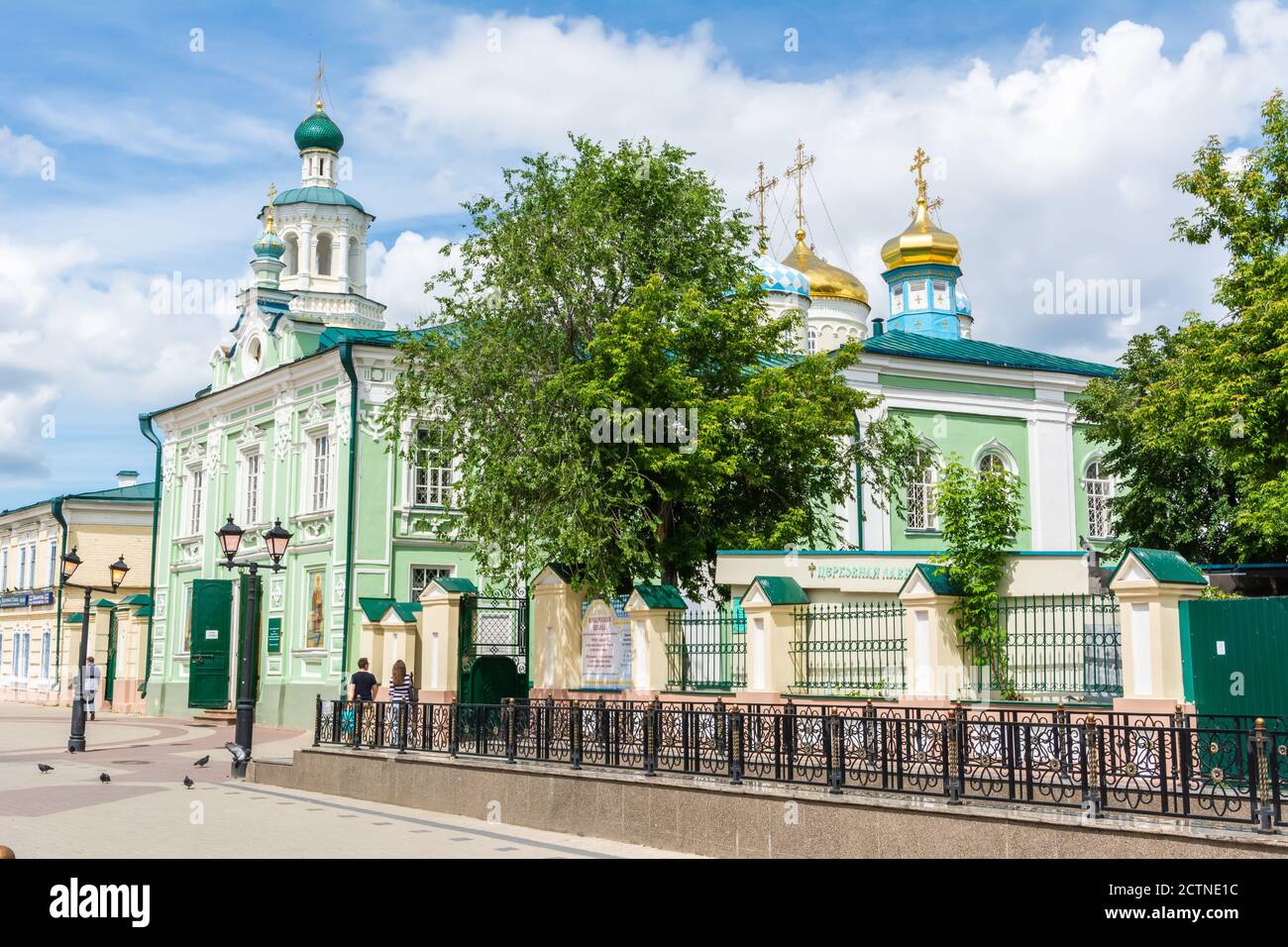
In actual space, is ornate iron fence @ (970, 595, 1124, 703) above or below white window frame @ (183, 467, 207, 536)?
below

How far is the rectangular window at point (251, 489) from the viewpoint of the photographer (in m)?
33.8

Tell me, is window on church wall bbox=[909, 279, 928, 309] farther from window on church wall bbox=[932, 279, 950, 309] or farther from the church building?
the church building

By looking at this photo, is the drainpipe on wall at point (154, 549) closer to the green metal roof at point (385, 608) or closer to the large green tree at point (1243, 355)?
the green metal roof at point (385, 608)

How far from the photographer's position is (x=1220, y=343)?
20.0 m

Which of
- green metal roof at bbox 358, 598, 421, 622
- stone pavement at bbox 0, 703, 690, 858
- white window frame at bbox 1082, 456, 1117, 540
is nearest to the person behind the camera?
stone pavement at bbox 0, 703, 690, 858

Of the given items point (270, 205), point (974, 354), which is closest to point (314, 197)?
point (270, 205)

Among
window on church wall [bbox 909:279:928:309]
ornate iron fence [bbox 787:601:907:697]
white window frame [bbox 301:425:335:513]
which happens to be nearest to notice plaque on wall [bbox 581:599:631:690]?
ornate iron fence [bbox 787:601:907:697]

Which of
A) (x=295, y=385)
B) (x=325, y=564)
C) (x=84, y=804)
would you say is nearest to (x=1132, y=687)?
(x=84, y=804)

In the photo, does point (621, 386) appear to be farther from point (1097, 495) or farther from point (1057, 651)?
point (1097, 495)

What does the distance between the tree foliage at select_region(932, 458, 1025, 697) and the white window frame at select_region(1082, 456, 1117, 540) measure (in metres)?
20.2

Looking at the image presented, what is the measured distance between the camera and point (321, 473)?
31297mm

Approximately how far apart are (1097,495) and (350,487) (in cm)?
1960

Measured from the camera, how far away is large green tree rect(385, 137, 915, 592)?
18.1m
